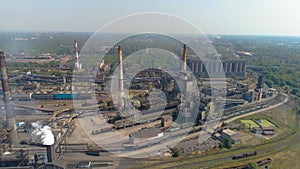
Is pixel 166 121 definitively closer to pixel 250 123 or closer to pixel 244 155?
pixel 244 155

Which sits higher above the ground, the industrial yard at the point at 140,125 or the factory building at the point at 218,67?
the factory building at the point at 218,67

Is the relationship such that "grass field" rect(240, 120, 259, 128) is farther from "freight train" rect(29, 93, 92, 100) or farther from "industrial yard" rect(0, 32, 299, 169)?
"freight train" rect(29, 93, 92, 100)

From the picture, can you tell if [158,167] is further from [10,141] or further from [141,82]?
[141,82]

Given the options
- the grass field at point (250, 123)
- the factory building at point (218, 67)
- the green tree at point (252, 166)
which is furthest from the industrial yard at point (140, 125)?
the factory building at point (218, 67)

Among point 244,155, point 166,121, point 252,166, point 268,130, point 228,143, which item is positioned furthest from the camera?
point 268,130

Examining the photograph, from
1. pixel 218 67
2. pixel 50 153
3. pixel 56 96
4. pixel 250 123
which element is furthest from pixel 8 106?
pixel 218 67

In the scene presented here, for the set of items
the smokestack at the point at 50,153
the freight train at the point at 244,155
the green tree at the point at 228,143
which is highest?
the smokestack at the point at 50,153

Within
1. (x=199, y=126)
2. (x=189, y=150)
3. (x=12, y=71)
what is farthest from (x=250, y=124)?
(x=12, y=71)

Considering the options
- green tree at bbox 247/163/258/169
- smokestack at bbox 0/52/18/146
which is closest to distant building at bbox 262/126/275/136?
green tree at bbox 247/163/258/169

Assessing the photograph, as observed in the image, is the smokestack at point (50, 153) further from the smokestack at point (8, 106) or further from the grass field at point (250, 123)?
the grass field at point (250, 123)
